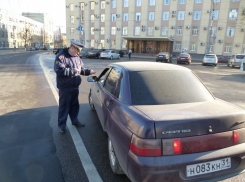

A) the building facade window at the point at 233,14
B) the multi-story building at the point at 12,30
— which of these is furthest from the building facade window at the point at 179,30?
the multi-story building at the point at 12,30

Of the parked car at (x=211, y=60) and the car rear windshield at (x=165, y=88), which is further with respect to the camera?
the parked car at (x=211, y=60)

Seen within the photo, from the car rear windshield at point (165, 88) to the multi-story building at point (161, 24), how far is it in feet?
105

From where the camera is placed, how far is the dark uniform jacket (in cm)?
336

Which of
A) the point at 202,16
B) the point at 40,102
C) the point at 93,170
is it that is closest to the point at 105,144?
the point at 93,170

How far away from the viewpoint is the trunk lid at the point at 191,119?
187cm

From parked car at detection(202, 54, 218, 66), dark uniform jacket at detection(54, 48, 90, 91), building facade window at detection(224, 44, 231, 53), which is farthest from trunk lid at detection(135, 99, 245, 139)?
building facade window at detection(224, 44, 231, 53)

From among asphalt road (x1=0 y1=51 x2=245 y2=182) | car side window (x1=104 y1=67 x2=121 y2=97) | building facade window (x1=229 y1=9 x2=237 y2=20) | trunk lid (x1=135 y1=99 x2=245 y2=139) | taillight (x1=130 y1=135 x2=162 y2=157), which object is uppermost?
building facade window (x1=229 y1=9 x2=237 y2=20)

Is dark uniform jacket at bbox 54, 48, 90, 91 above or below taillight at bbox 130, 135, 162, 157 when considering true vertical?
above

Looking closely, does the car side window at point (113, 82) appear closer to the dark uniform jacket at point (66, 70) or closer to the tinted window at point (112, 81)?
the tinted window at point (112, 81)

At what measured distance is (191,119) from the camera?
1.94m

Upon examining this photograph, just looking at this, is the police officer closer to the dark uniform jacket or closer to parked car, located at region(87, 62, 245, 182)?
the dark uniform jacket

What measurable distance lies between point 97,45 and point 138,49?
11.6 meters

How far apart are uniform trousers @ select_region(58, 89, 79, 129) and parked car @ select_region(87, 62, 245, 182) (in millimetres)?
1519

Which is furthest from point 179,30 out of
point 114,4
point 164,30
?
point 114,4
